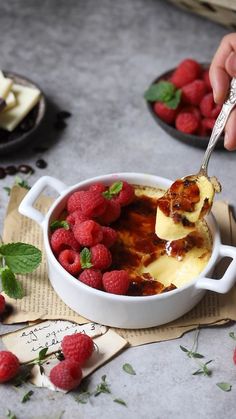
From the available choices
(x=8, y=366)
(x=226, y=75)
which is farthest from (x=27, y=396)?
(x=226, y=75)

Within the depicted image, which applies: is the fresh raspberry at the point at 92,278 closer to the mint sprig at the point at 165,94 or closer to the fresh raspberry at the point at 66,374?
the fresh raspberry at the point at 66,374

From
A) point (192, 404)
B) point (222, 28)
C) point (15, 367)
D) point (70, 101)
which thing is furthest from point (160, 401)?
point (222, 28)

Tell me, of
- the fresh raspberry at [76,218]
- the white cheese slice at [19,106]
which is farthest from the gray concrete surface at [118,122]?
the fresh raspberry at [76,218]

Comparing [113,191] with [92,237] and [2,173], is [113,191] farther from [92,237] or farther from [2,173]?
[2,173]

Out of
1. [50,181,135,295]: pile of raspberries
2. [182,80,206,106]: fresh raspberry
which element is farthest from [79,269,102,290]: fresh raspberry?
[182,80,206,106]: fresh raspberry

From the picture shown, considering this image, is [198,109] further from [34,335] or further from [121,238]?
[34,335]

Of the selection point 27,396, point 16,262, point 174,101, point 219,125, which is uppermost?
point 219,125

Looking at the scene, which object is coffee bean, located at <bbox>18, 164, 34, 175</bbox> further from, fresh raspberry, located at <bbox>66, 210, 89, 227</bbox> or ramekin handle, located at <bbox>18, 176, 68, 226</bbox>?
fresh raspberry, located at <bbox>66, 210, 89, 227</bbox>
